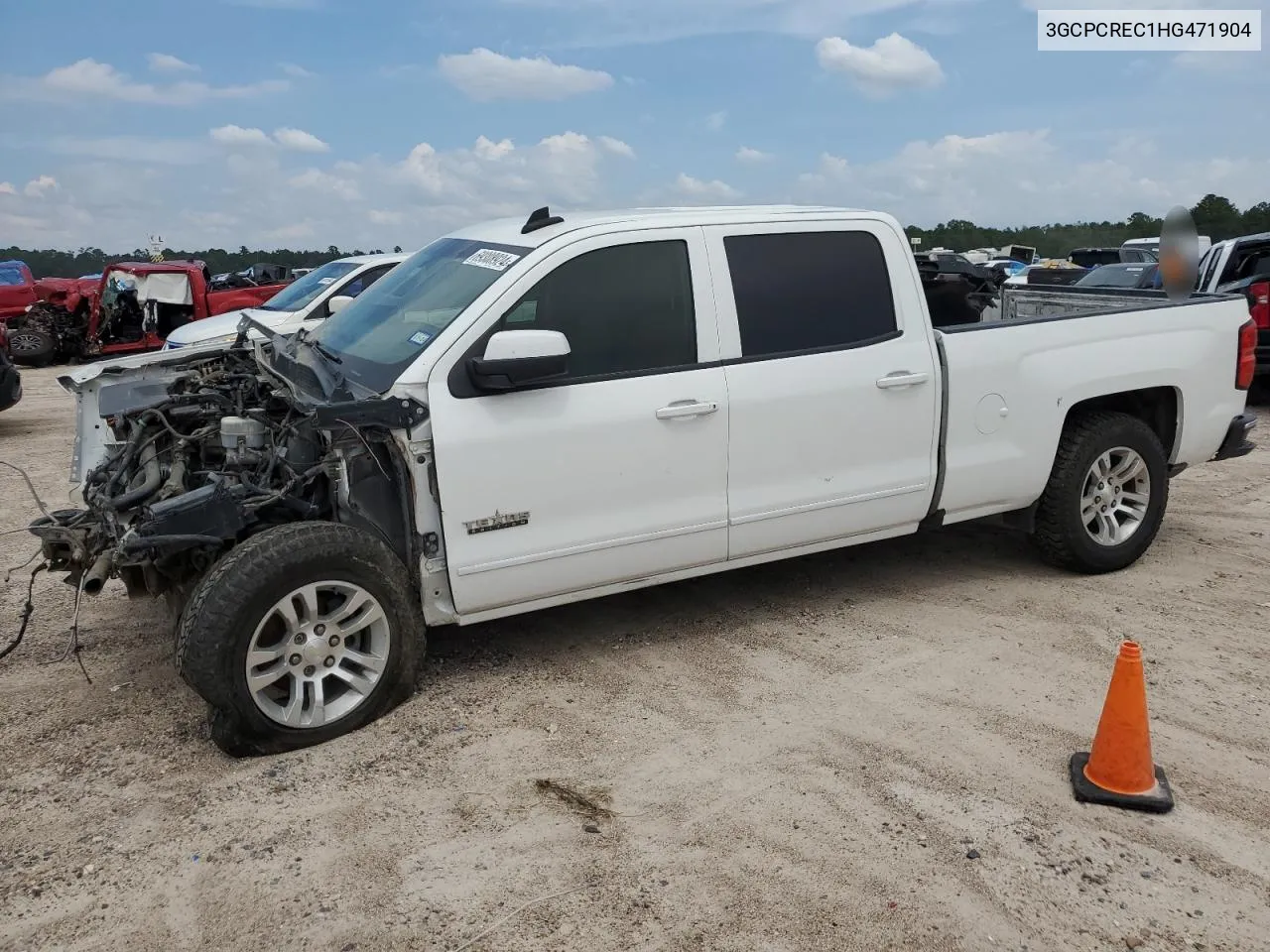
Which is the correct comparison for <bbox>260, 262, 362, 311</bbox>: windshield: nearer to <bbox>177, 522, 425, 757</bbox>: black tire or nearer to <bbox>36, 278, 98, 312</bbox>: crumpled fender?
<bbox>177, 522, 425, 757</bbox>: black tire

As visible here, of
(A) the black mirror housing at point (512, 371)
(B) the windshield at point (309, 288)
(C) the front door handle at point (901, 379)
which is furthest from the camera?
(B) the windshield at point (309, 288)

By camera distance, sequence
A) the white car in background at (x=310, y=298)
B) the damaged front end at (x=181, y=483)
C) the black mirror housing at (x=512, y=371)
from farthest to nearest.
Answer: the white car in background at (x=310, y=298) < the black mirror housing at (x=512, y=371) < the damaged front end at (x=181, y=483)

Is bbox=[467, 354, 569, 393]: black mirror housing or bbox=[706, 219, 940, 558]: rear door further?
bbox=[706, 219, 940, 558]: rear door

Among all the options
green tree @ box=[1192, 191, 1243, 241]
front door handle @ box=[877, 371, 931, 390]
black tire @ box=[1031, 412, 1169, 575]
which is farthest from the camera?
green tree @ box=[1192, 191, 1243, 241]

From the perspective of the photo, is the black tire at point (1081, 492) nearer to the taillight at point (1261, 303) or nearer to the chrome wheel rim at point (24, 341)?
the taillight at point (1261, 303)

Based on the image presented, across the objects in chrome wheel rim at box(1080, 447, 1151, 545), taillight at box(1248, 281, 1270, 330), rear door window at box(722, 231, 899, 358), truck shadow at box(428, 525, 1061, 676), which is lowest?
truck shadow at box(428, 525, 1061, 676)

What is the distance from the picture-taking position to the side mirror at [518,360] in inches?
150

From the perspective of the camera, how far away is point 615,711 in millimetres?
4121

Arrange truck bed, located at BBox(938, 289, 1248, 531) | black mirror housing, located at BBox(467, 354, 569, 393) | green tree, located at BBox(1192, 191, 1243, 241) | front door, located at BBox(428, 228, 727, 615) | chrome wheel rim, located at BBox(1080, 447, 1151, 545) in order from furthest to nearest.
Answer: green tree, located at BBox(1192, 191, 1243, 241), chrome wheel rim, located at BBox(1080, 447, 1151, 545), truck bed, located at BBox(938, 289, 1248, 531), front door, located at BBox(428, 228, 727, 615), black mirror housing, located at BBox(467, 354, 569, 393)

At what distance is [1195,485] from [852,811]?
562 cm

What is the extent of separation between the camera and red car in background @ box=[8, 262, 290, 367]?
677 inches

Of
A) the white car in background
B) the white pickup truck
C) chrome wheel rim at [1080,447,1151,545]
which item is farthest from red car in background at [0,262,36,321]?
chrome wheel rim at [1080,447,1151,545]

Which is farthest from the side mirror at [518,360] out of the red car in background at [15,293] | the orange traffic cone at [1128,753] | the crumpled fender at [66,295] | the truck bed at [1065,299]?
the red car in background at [15,293]

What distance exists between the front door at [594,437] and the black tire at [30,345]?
55.7ft
